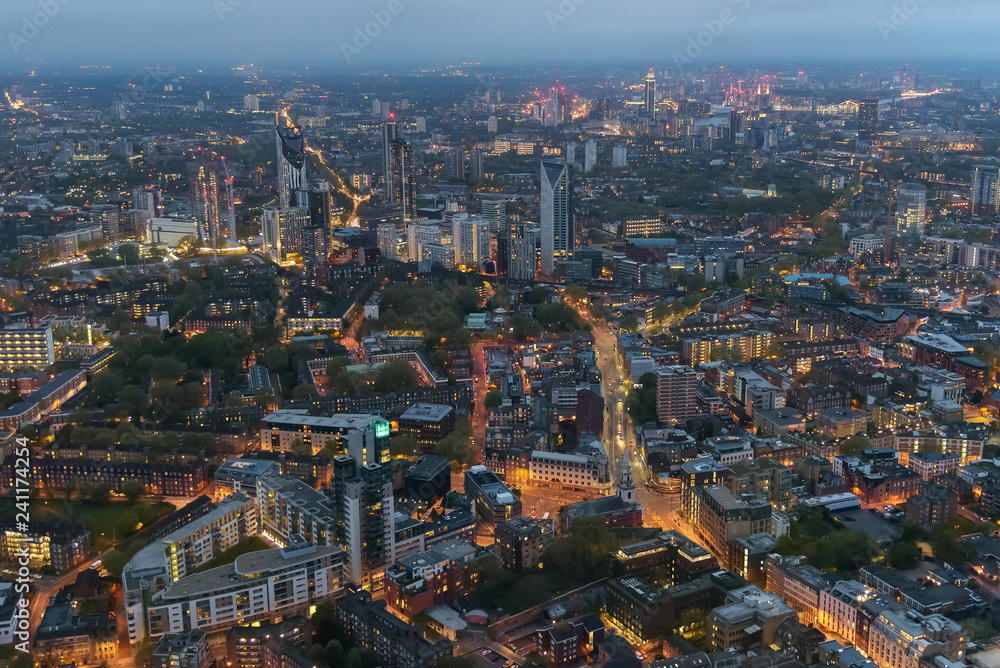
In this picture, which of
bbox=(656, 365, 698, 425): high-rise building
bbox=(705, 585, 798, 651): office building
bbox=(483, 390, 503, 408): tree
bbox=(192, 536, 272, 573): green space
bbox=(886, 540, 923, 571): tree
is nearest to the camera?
bbox=(705, 585, 798, 651): office building

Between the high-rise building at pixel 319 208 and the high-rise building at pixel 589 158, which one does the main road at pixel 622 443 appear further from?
the high-rise building at pixel 589 158

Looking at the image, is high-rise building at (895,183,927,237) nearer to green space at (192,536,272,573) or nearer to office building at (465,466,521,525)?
office building at (465,466,521,525)

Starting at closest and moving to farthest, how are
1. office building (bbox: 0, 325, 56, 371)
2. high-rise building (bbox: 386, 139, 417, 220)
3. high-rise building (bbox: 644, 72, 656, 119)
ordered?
office building (bbox: 0, 325, 56, 371) < high-rise building (bbox: 386, 139, 417, 220) < high-rise building (bbox: 644, 72, 656, 119)

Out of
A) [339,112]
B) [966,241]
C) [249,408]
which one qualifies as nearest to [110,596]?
[249,408]

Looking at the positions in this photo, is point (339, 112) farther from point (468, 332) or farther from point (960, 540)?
point (960, 540)

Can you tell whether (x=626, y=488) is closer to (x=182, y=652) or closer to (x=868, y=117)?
(x=182, y=652)

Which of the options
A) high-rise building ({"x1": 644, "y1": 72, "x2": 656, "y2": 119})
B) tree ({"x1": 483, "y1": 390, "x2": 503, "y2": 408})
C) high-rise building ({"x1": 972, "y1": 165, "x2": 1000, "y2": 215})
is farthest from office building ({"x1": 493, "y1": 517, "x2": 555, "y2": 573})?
high-rise building ({"x1": 644, "y1": 72, "x2": 656, "y2": 119})

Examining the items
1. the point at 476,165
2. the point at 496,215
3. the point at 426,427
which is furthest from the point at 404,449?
the point at 476,165
